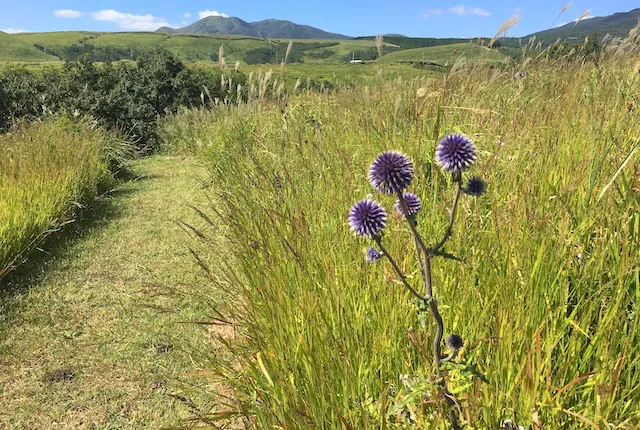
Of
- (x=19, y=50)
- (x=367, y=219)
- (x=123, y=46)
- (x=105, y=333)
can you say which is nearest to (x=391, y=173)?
(x=367, y=219)

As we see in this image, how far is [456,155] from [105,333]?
3.11 m

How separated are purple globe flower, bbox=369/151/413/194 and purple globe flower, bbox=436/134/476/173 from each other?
0.33 ft

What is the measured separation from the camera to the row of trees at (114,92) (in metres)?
11.2

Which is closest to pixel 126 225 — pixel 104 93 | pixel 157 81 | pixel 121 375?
pixel 121 375

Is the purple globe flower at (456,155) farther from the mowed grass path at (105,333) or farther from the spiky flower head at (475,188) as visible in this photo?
Result: the mowed grass path at (105,333)

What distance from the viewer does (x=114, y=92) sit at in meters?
11.6

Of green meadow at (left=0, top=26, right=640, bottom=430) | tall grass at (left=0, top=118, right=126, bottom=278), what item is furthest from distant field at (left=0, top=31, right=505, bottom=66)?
green meadow at (left=0, top=26, right=640, bottom=430)

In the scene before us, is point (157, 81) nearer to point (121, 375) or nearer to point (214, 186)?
point (214, 186)

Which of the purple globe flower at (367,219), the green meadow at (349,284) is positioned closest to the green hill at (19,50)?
the green meadow at (349,284)

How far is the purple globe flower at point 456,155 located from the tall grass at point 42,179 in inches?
162

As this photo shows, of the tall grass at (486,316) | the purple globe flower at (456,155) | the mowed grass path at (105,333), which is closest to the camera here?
the purple globe flower at (456,155)

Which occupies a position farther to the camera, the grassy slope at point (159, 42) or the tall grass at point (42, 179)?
the grassy slope at point (159, 42)

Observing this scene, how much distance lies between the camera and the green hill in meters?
140

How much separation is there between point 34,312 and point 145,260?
1.21 meters
